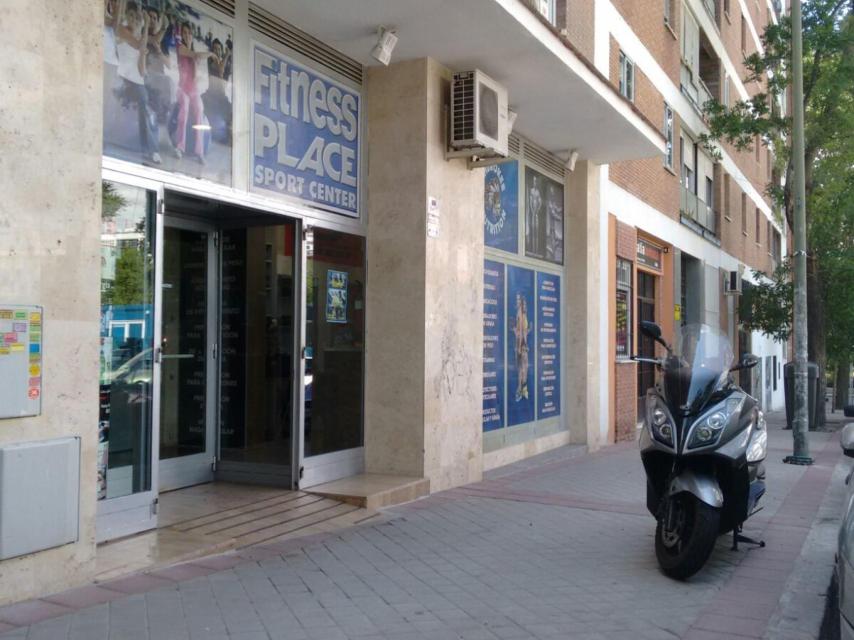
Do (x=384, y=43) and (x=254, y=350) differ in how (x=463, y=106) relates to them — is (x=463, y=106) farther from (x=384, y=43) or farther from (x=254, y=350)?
(x=254, y=350)

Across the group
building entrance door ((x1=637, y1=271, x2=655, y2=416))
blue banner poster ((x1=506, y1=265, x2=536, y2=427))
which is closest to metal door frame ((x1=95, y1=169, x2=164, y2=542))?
blue banner poster ((x1=506, y1=265, x2=536, y2=427))

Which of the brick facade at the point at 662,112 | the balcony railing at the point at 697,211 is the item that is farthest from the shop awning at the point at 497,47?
the balcony railing at the point at 697,211

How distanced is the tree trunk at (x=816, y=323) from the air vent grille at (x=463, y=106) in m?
13.5

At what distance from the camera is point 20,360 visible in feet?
14.9

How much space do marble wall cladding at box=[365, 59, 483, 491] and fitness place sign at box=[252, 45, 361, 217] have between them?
32cm

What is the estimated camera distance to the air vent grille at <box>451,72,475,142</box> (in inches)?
333

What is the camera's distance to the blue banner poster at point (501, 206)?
10.3 metres

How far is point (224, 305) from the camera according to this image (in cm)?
805

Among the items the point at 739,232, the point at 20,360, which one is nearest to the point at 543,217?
the point at 20,360

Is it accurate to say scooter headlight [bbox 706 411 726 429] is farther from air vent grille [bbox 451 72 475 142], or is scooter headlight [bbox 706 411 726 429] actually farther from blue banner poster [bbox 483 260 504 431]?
blue banner poster [bbox 483 260 504 431]

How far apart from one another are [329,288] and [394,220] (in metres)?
0.96

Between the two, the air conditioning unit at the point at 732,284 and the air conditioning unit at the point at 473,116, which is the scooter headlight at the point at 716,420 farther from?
the air conditioning unit at the point at 732,284

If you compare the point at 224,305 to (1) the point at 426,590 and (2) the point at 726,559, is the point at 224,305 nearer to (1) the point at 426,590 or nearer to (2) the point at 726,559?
(1) the point at 426,590

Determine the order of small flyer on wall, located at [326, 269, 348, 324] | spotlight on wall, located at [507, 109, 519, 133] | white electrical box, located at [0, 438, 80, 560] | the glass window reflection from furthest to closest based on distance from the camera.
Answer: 1. spotlight on wall, located at [507, 109, 519, 133]
2. small flyer on wall, located at [326, 269, 348, 324]
3. the glass window reflection
4. white electrical box, located at [0, 438, 80, 560]
